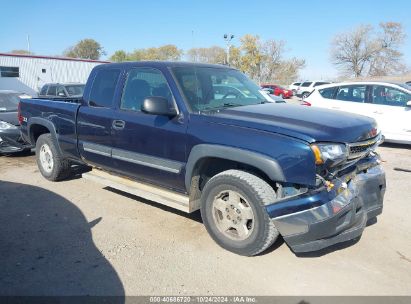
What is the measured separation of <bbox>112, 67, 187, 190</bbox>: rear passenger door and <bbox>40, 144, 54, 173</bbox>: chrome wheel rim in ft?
6.62

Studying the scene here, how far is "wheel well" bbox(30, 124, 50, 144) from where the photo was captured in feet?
21.1

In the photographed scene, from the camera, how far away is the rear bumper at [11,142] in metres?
8.26

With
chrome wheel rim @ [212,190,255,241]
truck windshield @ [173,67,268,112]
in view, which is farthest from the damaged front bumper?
truck windshield @ [173,67,268,112]

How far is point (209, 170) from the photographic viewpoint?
4.17 metres

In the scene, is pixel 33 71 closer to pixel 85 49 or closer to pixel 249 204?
pixel 249 204

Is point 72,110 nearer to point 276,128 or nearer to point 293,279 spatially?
point 276,128

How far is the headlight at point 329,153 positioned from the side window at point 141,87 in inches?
71.4

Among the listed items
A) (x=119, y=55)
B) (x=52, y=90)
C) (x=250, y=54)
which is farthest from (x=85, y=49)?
(x=52, y=90)

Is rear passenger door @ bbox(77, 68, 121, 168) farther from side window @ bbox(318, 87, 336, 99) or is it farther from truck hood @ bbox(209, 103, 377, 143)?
side window @ bbox(318, 87, 336, 99)

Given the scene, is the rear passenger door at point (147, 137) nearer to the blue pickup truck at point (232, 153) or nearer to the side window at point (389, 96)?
the blue pickup truck at point (232, 153)

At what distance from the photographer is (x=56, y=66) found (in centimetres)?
3183

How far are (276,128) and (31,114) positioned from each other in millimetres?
4655

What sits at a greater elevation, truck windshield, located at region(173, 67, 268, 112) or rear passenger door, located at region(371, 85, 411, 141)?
truck windshield, located at region(173, 67, 268, 112)

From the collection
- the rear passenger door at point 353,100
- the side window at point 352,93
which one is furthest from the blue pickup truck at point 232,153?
the side window at point 352,93
